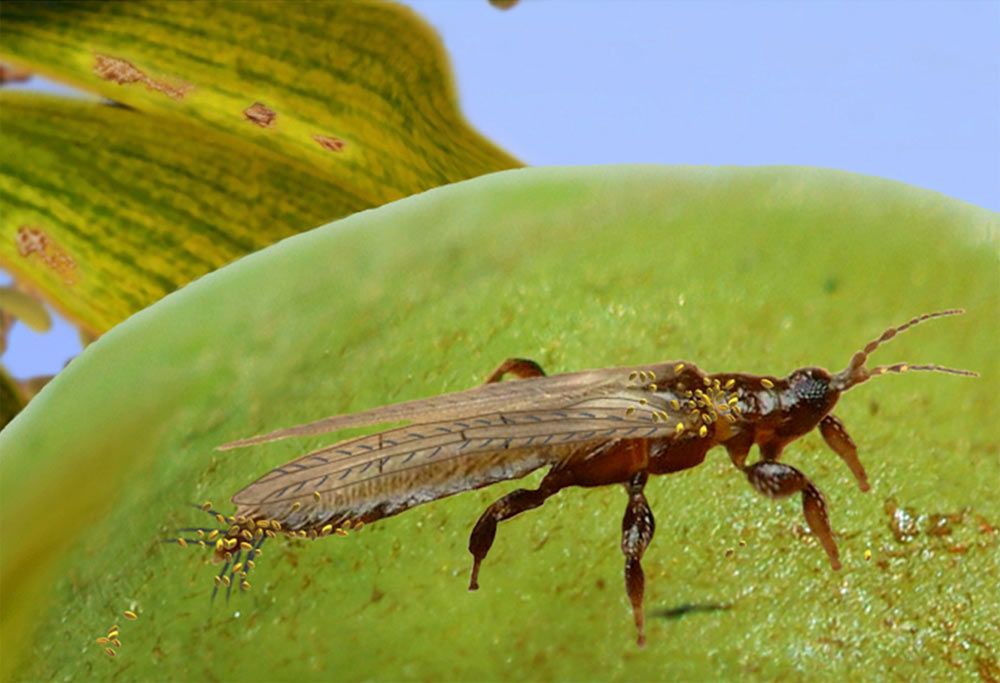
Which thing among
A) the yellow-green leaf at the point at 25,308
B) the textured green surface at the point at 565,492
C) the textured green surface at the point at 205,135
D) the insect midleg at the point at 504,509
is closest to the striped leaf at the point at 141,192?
the textured green surface at the point at 205,135

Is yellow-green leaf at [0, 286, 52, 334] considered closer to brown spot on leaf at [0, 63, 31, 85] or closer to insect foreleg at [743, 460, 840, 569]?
brown spot on leaf at [0, 63, 31, 85]

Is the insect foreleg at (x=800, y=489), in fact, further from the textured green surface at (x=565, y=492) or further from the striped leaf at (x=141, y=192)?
the striped leaf at (x=141, y=192)

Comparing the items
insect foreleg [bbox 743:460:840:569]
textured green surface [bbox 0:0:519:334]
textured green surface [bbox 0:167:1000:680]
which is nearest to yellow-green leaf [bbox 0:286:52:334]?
textured green surface [bbox 0:0:519:334]

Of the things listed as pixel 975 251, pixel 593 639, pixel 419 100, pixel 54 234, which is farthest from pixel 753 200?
pixel 54 234

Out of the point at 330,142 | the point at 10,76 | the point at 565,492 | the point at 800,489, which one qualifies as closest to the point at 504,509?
the point at 565,492

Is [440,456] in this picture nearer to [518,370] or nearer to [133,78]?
[518,370]

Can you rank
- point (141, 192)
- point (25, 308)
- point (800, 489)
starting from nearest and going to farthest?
point (800, 489) < point (141, 192) < point (25, 308)

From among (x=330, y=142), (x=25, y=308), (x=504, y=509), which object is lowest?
(x=25, y=308)
